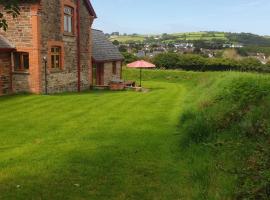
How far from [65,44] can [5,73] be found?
15.3 feet

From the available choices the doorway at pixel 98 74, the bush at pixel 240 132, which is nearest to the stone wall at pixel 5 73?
the doorway at pixel 98 74

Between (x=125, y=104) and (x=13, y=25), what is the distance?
7.88 m

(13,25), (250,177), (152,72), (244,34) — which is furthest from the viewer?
(244,34)

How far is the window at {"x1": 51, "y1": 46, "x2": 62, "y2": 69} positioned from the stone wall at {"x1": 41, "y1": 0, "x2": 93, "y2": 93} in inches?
14.5

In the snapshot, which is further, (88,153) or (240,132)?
(240,132)

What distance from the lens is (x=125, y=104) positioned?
63.9 feet

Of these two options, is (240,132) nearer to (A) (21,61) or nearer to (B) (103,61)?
(A) (21,61)

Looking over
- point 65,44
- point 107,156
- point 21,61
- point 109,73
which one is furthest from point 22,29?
point 107,156

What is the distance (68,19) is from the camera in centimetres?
2522

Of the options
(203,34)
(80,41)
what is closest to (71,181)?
(80,41)

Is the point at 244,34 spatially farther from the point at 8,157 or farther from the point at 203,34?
the point at 8,157

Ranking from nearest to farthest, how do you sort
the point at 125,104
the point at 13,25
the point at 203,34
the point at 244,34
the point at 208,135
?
the point at 208,135
the point at 125,104
the point at 13,25
the point at 244,34
the point at 203,34

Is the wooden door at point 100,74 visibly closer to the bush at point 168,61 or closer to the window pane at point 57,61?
the window pane at point 57,61

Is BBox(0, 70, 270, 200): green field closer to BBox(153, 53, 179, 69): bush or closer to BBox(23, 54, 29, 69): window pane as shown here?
BBox(23, 54, 29, 69): window pane
